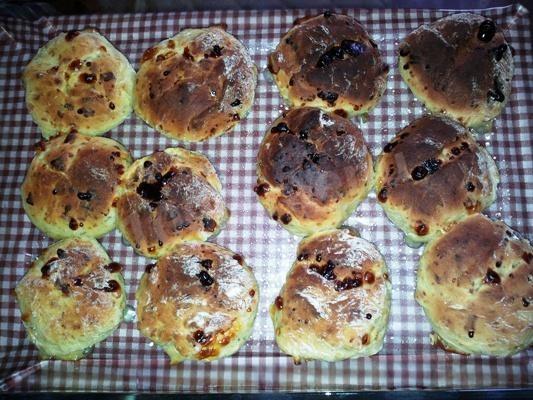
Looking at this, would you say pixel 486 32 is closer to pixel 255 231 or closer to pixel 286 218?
pixel 286 218

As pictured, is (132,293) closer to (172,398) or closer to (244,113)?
(172,398)

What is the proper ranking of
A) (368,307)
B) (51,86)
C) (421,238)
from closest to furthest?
(368,307)
(421,238)
(51,86)

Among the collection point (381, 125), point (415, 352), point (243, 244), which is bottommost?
point (415, 352)

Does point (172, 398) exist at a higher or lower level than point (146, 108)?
lower

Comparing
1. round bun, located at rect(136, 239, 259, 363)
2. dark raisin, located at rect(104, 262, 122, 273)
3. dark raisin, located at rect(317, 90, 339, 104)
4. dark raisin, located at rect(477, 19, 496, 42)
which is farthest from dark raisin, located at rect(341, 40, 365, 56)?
dark raisin, located at rect(104, 262, 122, 273)

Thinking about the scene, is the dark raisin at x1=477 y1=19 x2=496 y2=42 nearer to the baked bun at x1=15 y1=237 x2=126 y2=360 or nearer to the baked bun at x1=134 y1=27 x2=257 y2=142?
the baked bun at x1=134 y1=27 x2=257 y2=142

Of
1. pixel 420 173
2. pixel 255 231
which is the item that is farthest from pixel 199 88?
pixel 420 173

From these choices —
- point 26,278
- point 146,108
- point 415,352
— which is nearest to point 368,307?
point 415,352

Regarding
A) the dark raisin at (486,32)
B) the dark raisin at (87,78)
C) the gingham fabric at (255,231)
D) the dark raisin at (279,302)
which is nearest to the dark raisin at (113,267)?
the gingham fabric at (255,231)
